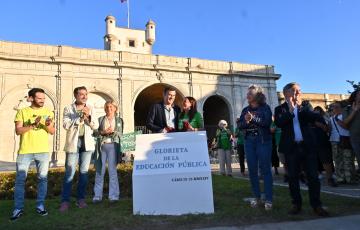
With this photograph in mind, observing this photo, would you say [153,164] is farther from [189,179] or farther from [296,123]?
[296,123]

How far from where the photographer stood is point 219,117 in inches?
1421

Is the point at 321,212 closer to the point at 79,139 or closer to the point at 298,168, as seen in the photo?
the point at 298,168

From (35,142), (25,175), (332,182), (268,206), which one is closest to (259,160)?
(268,206)

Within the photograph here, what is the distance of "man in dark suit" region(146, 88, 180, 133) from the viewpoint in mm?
6168

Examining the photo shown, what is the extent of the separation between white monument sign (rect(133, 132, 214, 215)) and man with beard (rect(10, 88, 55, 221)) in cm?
143

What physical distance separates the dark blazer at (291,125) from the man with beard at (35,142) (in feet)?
11.9

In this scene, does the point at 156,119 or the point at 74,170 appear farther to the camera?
the point at 156,119

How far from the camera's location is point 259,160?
18.2 feet

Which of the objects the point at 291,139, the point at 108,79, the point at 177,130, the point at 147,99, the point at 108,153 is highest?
the point at 108,79

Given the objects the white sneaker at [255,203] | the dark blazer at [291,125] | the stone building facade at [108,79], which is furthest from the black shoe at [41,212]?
the stone building facade at [108,79]

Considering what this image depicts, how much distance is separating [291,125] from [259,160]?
744mm

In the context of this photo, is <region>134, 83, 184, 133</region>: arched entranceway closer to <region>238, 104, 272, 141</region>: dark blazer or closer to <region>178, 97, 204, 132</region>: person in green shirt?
<region>178, 97, 204, 132</region>: person in green shirt

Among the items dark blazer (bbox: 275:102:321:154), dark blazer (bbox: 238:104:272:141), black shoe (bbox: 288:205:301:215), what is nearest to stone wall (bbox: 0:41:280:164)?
dark blazer (bbox: 238:104:272:141)

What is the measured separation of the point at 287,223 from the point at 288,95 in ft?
6.37
